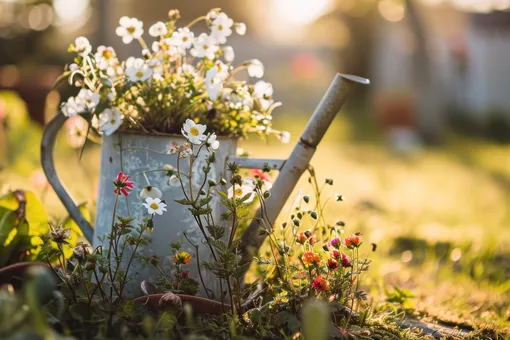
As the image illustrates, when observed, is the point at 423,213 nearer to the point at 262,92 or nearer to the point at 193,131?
the point at 262,92

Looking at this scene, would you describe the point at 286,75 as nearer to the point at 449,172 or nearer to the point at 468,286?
the point at 449,172

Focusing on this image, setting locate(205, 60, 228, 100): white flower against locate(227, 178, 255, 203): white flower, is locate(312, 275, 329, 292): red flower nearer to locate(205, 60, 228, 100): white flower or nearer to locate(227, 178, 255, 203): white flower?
locate(227, 178, 255, 203): white flower

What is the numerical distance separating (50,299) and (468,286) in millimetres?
1581

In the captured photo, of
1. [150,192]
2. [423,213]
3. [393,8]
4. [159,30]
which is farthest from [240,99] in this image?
[393,8]

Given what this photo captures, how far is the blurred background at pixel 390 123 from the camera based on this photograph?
2756mm

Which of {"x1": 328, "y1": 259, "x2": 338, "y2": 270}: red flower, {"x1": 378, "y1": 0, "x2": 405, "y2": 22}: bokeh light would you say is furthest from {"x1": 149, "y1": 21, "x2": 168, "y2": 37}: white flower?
{"x1": 378, "y1": 0, "x2": 405, "y2": 22}: bokeh light

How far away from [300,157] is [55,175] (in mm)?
686

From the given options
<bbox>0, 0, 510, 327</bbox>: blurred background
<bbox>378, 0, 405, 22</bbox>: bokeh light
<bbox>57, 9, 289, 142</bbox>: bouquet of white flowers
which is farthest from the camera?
<bbox>378, 0, 405, 22</bbox>: bokeh light

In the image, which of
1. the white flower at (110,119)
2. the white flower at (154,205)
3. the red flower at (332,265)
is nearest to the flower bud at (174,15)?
the white flower at (110,119)

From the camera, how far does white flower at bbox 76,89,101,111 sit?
160cm

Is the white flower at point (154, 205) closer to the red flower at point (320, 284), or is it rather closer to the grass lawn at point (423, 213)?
the red flower at point (320, 284)

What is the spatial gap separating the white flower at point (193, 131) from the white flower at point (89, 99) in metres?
0.28

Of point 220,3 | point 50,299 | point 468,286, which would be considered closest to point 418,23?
point 468,286

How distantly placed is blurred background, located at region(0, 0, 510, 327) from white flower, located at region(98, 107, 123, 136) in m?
0.35
